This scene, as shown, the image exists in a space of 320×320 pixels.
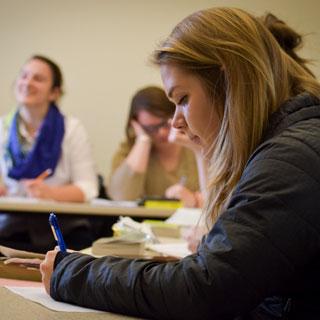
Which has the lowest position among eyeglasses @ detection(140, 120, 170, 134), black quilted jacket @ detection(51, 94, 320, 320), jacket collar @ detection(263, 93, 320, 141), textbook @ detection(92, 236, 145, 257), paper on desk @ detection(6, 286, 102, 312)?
textbook @ detection(92, 236, 145, 257)

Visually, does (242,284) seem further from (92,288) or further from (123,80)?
(123,80)

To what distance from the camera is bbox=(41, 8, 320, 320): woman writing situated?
27.2 inches

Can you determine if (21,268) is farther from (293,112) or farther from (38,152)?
(38,152)

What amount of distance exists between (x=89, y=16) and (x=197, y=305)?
346 centimetres

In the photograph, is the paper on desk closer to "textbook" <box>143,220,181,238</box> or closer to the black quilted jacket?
the black quilted jacket

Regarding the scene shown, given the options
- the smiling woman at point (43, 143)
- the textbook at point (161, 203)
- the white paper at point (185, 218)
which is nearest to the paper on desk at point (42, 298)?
the white paper at point (185, 218)

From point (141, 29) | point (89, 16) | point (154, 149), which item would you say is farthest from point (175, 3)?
point (154, 149)

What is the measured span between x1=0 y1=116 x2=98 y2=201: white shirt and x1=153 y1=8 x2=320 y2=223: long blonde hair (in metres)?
2.05

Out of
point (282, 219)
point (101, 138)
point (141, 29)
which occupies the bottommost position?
point (101, 138)

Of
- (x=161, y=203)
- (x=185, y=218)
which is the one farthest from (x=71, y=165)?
(x=185, y=218)

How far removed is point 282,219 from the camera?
694mm

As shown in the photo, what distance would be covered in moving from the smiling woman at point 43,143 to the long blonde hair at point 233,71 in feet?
6.34

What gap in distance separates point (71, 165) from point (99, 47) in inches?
48.1

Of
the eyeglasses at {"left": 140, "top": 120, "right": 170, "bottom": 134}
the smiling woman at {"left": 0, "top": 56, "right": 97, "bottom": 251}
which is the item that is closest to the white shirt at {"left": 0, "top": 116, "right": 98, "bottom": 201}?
the smiling woman at {"left": 0, "top": 56, "right": 97, "bottom": 251}
